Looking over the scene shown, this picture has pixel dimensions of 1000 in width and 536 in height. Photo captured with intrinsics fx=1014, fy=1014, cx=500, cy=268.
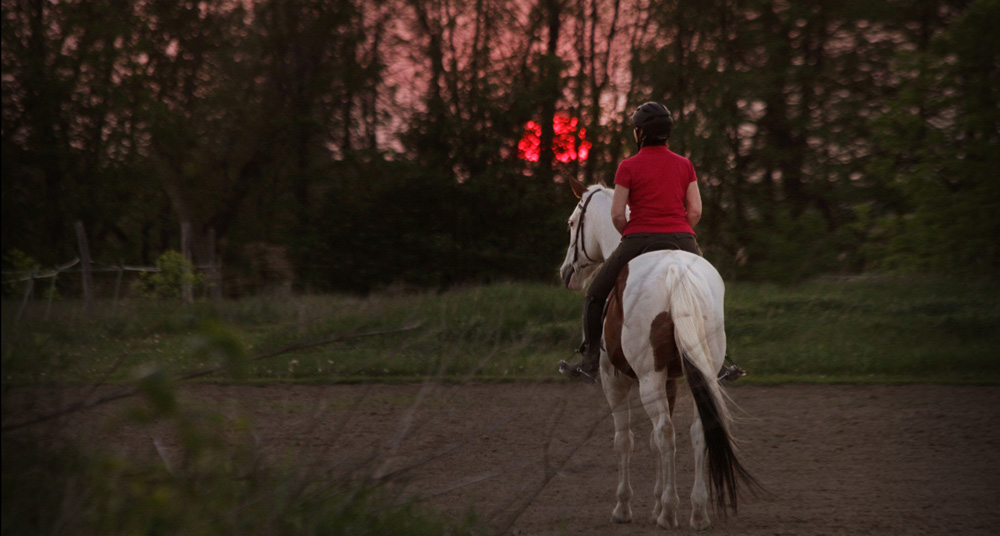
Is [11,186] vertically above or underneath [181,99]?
underneath

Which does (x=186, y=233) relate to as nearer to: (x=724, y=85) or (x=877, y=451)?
(x=724, y=85)

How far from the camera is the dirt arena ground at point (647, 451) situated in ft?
11.7

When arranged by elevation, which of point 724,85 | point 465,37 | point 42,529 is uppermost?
point 465,37

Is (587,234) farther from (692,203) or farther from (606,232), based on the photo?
(692,203)

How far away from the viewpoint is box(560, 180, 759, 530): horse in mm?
5414

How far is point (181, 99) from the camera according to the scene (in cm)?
3256

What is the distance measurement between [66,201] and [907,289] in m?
23.1

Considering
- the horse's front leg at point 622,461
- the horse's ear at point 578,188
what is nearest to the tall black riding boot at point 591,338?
the horse's front leg at point 622,461

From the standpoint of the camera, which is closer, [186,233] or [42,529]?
[42,529]

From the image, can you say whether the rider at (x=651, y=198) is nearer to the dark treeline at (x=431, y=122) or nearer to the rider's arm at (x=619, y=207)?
the rider's arm at (x=619, y=207)

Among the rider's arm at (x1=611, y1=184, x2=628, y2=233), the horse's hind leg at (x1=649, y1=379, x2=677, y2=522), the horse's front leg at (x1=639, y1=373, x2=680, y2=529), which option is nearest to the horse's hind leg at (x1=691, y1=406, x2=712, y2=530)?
the horse's front leg at (x1=639, y1=373, x2=680, y2=529)

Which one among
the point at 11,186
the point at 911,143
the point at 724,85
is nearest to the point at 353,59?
the point at 724,85

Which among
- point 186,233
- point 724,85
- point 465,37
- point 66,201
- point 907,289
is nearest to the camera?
point 907,289

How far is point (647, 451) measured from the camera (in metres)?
7.96
